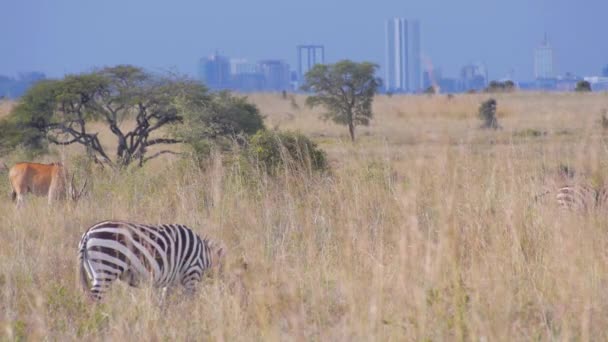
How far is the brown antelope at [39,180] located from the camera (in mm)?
9578

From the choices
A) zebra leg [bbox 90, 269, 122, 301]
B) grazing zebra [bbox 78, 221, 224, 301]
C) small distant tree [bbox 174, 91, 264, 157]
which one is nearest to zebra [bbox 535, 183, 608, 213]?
grazing zebra [bbox 78, 221, 224, 301]

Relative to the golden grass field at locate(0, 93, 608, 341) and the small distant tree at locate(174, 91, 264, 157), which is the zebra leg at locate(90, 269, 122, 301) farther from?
the small distant tree at locate(174, 91, 264, 157)

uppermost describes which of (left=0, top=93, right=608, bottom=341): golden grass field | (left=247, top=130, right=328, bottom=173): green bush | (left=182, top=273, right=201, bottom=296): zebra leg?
(left=247, top=130, right=328, bottom=173): green bush

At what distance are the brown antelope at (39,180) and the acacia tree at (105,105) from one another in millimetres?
3737

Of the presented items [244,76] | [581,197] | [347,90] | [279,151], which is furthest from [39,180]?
[244,76]

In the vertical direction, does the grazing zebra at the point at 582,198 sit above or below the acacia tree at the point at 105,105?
below

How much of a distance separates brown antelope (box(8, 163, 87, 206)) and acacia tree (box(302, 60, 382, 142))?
17.2 meters

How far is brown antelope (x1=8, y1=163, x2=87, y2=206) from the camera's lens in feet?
31.4

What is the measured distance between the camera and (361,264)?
543 centimetres

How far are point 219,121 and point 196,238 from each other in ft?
26.7

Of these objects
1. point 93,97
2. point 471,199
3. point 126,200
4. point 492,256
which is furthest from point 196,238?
point 93,97

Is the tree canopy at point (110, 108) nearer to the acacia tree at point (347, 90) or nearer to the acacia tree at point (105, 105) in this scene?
the acacia tree at point (105, 105)

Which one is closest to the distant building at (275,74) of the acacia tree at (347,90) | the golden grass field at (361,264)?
the acacia tree at (347,90)

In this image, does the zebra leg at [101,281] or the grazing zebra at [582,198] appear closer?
the zebra leg at [101,281]
